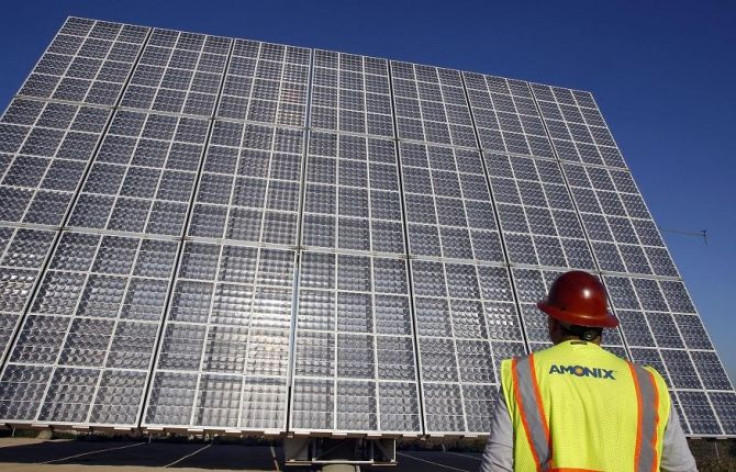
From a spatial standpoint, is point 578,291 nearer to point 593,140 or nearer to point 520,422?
point 520,422

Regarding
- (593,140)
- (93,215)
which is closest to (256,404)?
(93,215)

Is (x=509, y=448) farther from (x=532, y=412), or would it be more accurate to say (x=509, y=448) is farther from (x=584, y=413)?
(x=584, y=413)

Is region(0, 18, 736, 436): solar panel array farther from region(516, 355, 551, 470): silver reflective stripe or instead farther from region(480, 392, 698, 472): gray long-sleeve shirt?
region(516, 355, 551, 470): silver reflective stripe

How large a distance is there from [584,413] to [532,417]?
0.24 meters

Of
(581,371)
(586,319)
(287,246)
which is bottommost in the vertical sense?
(581,371)

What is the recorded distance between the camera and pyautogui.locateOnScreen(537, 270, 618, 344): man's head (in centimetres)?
240

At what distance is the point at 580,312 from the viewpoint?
2420 mm

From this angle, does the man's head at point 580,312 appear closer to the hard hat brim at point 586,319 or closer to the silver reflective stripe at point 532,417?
the hard hat brim at point 586,319

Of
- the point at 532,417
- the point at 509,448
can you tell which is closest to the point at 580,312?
the point at 532,417

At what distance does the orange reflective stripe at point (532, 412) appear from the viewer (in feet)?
6.83

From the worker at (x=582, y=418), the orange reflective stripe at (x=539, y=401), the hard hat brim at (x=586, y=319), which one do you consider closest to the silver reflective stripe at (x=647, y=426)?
the worker at (x=582, y=418)

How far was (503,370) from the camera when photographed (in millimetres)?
2283

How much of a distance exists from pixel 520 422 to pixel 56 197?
8.30 meters

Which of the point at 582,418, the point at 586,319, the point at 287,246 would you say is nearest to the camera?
the point at 582,418
